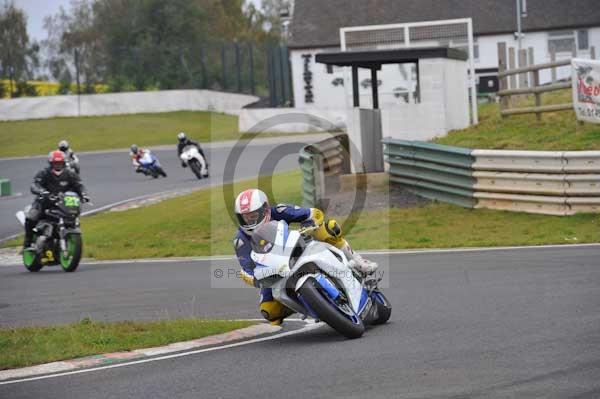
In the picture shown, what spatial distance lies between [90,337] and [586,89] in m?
13.4

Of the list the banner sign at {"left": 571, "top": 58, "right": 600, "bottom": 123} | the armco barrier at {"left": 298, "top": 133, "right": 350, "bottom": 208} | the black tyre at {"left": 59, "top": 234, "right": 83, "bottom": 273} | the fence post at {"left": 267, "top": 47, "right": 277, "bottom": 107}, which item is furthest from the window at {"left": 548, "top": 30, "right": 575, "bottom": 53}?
the black tyre at {"left": 59, "top": 234, "right": 83, "bottom": 273}

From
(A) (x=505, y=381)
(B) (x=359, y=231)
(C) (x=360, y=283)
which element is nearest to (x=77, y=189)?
(B) (x=359, y=231)

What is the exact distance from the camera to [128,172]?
125 feet

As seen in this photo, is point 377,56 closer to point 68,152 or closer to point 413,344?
point 68,152

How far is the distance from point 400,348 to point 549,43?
50227mm

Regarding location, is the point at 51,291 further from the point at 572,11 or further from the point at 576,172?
the point at 572,11

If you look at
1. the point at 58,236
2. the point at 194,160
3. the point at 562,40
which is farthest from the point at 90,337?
the point at 562,40

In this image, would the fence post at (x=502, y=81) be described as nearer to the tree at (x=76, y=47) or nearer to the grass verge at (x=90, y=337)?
the grass verge at (x=90, y=337)

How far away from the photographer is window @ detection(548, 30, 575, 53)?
183 ft

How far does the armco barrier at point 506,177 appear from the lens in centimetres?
1642

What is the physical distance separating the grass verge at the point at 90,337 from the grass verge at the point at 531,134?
427 inches

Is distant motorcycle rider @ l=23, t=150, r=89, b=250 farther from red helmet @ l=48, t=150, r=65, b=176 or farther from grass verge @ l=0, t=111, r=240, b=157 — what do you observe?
grass verge @ l=0, t=111, r=240, b=157

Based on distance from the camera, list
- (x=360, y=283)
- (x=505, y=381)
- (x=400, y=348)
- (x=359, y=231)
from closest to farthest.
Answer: (x=505, y=381) → (x=400, y=348) → (x=360, y=283) → (x=359, y=231)

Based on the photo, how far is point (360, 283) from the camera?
30.6 ft
